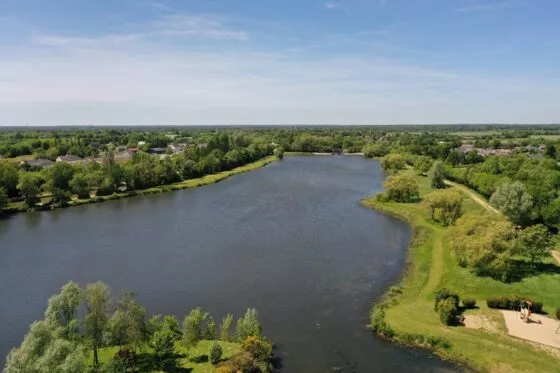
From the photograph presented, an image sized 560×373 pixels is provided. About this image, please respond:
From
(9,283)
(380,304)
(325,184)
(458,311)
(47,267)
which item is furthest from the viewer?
(325,184)

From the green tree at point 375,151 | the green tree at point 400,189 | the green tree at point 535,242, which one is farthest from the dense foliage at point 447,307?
the green tree at point 375,151

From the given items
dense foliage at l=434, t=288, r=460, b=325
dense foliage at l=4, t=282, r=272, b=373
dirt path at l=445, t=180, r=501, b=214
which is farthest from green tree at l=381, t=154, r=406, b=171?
dense foliage at l=4, t=282, r=272, b=373

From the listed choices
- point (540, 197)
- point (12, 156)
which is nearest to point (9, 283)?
point (540, 197)

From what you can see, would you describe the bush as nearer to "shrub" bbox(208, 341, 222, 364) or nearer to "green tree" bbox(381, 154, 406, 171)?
"shrub" bbox(208, 341, 222, 364)

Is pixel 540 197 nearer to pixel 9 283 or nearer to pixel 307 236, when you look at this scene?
pixel 307 236

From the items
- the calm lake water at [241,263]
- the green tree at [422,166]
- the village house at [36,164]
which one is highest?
the green tree at [422,166]

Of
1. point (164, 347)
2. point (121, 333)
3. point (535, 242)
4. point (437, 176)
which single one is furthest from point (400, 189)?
point (121, 333)

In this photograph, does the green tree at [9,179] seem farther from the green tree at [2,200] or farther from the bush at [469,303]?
the bush at [469,303]

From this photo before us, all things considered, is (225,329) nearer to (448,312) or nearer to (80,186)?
(448,312)
